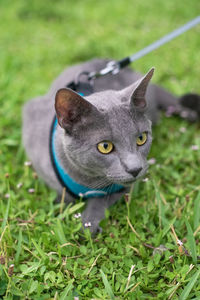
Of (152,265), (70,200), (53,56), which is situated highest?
(53,56)

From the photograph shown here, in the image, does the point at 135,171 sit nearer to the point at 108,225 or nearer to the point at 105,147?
the point at 105,147

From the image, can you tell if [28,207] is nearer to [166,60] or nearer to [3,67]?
[3,67]

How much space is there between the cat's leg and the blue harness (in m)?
0.03

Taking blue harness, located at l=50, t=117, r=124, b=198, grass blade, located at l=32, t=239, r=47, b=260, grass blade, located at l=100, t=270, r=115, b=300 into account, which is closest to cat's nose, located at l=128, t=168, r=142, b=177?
blue harness, located at l=50, t=117, r=124, b=198

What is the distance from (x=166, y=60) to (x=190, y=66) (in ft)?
0.96

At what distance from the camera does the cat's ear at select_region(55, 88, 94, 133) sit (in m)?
1.17

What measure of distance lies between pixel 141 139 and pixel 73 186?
0.44 m

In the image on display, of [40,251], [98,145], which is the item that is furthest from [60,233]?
[98,145]

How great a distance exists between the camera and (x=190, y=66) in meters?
3.00

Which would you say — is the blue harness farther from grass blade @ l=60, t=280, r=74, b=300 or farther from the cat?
grass blade @ l=60, t=280, r=74, b=300

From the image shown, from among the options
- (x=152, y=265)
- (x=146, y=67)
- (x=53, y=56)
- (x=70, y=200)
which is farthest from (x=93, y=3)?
(x=152, y=265)

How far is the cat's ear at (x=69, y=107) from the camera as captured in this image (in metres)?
1.17

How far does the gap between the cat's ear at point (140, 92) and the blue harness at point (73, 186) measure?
41cm

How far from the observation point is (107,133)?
122 centimetres
